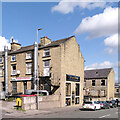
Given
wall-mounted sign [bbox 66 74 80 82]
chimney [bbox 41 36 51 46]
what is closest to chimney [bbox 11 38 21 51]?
chimney [bbox 41 36 51 46]

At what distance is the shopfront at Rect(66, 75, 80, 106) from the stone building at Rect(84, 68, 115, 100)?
14.0 m

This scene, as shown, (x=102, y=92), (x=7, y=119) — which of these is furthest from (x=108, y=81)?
(x=7, y=119)

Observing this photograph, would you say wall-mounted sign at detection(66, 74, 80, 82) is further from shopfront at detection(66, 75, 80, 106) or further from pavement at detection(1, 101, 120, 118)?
pavement at detection(1, 101, 120, 118)

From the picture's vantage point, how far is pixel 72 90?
31406mm

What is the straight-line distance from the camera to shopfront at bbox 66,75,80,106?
3025cm

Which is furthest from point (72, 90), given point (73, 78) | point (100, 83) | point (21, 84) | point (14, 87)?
point (100, 83)

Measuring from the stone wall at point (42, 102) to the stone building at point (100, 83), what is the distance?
71.1 feet

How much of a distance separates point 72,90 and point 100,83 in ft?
65.8

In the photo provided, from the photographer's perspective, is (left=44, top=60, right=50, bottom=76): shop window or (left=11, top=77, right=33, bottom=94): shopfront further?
(left=11, top=77, right=33, bottom=94): shopfront

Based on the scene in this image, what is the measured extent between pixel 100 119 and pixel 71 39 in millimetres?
18560

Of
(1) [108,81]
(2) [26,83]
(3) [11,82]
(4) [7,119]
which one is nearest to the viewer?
(4) [7,119]

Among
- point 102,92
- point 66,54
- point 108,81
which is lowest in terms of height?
point 102,92

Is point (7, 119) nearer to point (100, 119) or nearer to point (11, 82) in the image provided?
point (100, 119)

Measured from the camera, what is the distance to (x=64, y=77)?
2902 centimetres
